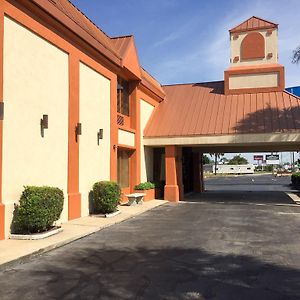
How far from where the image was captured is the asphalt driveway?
6367 mm

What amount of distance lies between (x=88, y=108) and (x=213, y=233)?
22.2ft

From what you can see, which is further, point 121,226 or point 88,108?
point 88,108

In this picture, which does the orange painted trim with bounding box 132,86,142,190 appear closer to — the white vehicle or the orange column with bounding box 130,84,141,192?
the orange column with bounding box 130,84,141,192

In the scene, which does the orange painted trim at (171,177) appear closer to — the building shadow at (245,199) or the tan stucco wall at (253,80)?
the building shadow at (245,199)

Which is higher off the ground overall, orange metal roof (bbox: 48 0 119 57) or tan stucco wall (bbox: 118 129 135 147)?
orange metal roof (bbox: 48 0 119 57)

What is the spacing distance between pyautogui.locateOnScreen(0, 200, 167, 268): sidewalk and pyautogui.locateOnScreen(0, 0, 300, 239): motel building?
2.32ft

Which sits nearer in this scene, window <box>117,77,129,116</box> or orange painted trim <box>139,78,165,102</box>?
window <box>117,77,129,116</box>

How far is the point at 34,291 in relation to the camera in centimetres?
640

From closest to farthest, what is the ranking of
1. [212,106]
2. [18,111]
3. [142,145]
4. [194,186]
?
[18,111] < [142,145] < [212,106] < [194,186]

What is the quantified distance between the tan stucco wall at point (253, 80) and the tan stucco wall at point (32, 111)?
1460 centimetres

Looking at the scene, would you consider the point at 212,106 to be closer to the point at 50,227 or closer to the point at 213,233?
the point at 213,233

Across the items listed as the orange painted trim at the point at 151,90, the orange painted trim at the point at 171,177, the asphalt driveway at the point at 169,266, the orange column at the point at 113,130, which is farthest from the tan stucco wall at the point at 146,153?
the asphalt driveway at the point at 169,266

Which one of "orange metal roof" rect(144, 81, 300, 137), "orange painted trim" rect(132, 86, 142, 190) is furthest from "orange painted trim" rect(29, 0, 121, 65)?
"orange metal roof" rect(144, 81, 300, 137)

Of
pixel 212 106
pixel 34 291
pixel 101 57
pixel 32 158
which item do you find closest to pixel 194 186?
pixel 212 106
